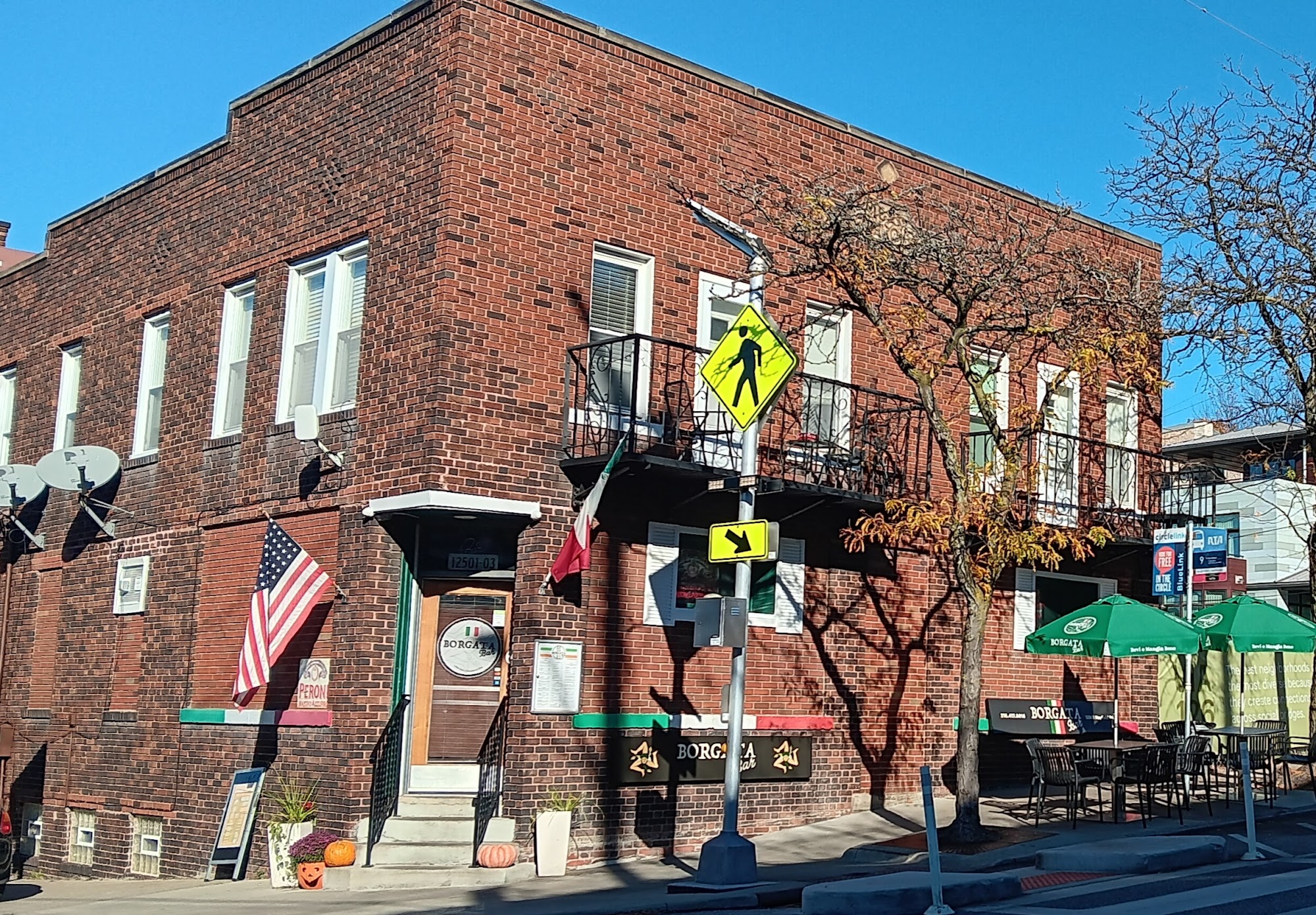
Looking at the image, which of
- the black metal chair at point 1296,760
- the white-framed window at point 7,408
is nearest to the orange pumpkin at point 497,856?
the black metal chair at point 1296,760

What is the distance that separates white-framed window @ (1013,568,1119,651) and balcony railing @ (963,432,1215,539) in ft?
2.70

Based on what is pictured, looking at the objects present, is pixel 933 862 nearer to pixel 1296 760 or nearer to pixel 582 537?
pixel 582 537

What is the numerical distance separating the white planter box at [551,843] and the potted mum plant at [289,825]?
2.32 m

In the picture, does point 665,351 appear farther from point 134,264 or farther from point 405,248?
point 134,264

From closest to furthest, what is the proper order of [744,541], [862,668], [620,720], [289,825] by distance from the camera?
1. [744,541]
2. [289,825]
3. [620,720]
4. [862,668]

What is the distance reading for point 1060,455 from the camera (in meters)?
20.4

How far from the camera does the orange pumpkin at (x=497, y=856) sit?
1430 cm

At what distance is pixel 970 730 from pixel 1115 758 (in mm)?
2285

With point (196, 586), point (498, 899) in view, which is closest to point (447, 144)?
point (196, 586)

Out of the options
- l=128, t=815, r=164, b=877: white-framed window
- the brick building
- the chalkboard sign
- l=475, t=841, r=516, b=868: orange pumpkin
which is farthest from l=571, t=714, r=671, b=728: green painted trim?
l=128, t=815, r=164, b=877: white-framed window

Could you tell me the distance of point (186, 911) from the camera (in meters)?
13.1

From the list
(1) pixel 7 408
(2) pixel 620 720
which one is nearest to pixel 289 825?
(2) pixel 620 720

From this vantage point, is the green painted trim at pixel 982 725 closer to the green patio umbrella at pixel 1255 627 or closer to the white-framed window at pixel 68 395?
the green patio umbrella at pixel 1255 627

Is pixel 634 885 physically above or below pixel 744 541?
below
